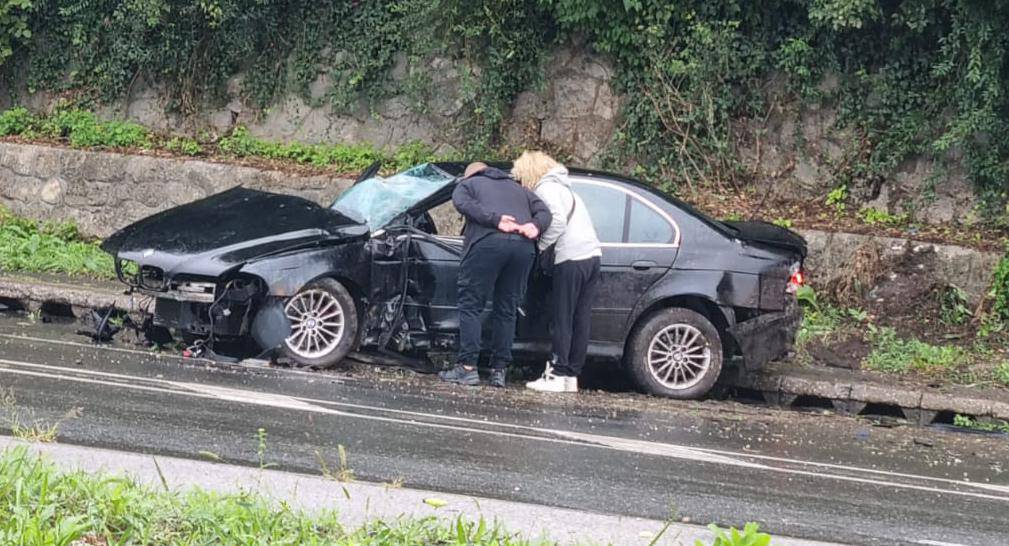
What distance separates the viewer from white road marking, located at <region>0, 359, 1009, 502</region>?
803cm

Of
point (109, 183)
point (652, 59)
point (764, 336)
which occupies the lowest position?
point (764, 336)

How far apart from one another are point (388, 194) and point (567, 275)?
1.81 meters

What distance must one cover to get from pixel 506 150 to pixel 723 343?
6.32m

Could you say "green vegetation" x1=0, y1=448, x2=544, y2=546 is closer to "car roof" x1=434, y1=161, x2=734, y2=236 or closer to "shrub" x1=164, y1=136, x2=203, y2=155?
"car roof" x1=434, y1=161, x2=734, y2=236

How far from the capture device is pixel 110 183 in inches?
645

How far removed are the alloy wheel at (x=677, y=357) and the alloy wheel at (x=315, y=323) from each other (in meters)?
2.56

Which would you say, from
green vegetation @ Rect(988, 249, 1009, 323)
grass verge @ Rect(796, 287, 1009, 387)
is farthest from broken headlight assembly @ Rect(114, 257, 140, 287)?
green vegetation @ Rect(988, 249, 1009, 323)

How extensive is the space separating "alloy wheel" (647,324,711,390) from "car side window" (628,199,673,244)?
748 millimetres

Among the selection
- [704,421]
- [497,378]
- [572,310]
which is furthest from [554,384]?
[704,421]

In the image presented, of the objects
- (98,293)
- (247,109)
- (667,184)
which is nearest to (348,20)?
(247,109)

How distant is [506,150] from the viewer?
54.6ft

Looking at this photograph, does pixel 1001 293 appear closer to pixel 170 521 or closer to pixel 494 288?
pixel 494 288

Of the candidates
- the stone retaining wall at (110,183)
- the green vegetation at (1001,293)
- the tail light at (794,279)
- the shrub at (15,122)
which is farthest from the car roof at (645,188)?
the shrub at (15,122)

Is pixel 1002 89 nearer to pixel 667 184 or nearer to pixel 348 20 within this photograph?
pixel 667 184
